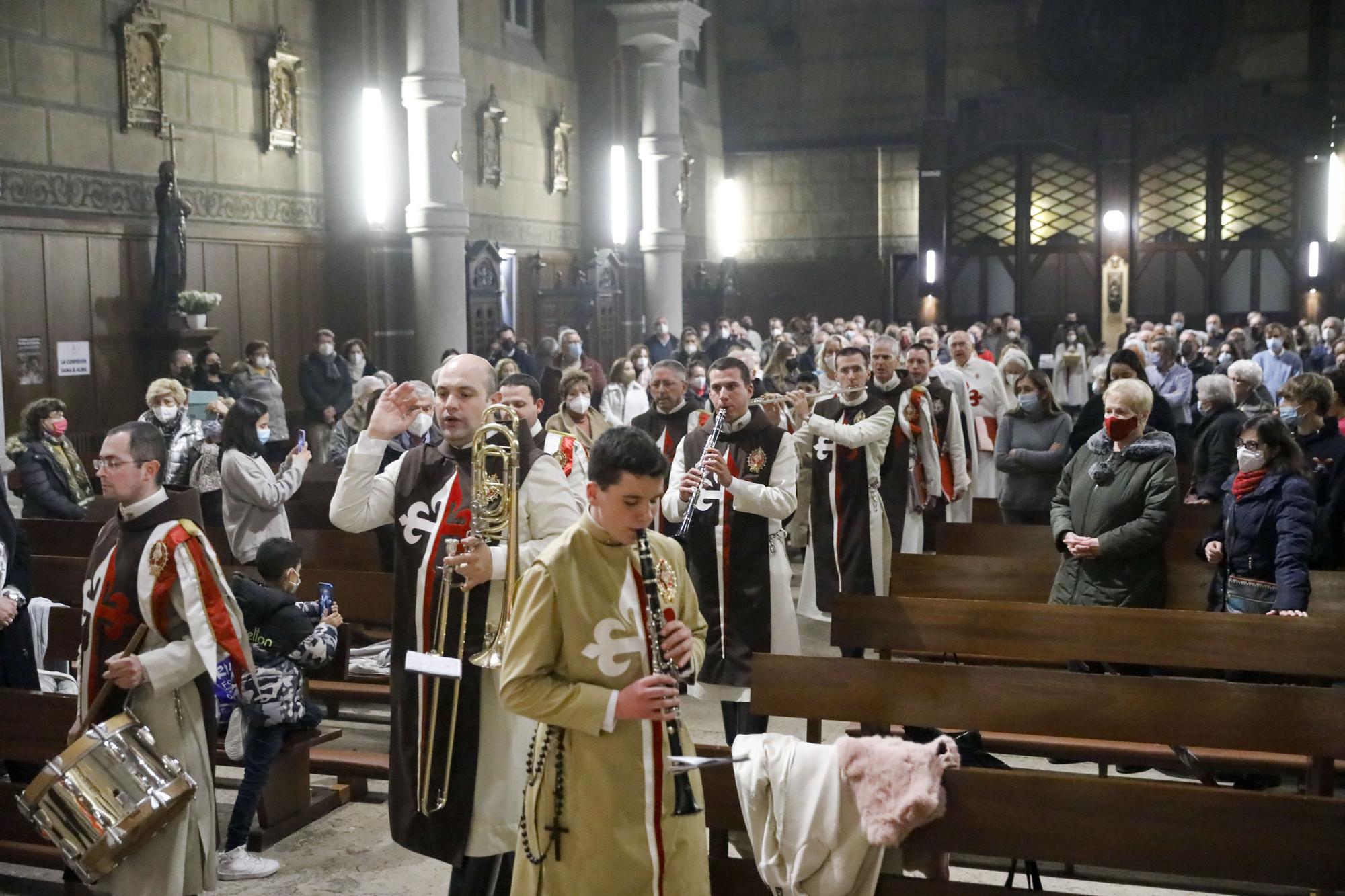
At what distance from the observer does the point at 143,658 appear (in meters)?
4.27

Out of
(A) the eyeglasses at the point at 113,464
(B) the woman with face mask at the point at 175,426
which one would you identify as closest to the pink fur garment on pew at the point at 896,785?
(A) the eyeglasses at the point at 113,464

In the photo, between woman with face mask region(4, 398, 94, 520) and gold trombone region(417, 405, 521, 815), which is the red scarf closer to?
gold trombone region(417, 405, 521, 815)

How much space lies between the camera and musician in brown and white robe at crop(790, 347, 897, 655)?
7.59 metres

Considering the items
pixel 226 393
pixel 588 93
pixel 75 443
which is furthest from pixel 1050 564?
pixel 588 93

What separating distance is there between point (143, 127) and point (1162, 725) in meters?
12.2

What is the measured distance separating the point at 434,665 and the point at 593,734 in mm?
1022

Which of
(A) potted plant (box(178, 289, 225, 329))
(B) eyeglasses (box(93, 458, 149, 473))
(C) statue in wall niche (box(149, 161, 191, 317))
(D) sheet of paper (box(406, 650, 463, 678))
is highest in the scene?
(C) statue in wall niche (box(149, 161, 191, 317))

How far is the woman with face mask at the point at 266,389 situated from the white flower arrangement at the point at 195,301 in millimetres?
643

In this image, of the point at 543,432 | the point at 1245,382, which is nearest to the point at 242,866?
the point at 543,432

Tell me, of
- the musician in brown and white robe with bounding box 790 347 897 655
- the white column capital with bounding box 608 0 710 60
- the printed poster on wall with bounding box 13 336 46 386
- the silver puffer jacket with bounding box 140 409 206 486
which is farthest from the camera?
the white column capital with bounding box 608 0 710 60

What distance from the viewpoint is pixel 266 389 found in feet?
42.9

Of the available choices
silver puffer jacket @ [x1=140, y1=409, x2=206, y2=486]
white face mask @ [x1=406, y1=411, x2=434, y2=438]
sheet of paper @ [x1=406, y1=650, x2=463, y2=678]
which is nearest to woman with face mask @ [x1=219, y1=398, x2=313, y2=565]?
silver puffer jacket @ [x1=140, y1=409, x2=206, y2=486]

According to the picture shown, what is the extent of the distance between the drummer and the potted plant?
994cm

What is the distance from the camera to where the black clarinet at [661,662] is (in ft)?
11.0
